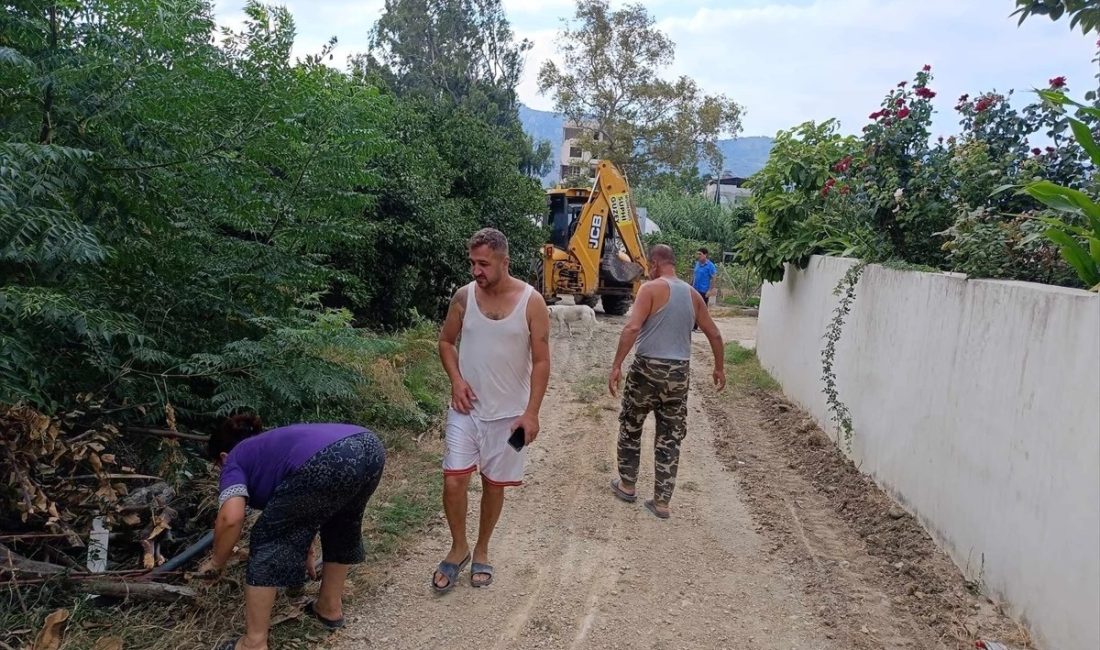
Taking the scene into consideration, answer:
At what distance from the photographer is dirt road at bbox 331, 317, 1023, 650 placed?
407 cm

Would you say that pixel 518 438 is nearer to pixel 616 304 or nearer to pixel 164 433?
pixel 164 433

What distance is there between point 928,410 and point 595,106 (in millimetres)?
36400

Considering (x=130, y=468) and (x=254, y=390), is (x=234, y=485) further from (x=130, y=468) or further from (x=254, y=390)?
(x=254, y=390)

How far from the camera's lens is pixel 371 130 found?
5379 millimetres

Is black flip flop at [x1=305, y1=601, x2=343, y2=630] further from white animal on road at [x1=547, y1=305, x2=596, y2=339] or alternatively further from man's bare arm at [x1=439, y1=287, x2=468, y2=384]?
white animal on road at [x1=547, y1=305, x2=596, y2=339]

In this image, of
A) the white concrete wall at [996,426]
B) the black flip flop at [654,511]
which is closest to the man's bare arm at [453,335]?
the black flip flop at [654,511]

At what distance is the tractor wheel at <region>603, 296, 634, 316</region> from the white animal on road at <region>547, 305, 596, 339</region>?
3.69 metres


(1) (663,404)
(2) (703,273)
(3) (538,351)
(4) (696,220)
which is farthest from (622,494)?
(4) (696,220)

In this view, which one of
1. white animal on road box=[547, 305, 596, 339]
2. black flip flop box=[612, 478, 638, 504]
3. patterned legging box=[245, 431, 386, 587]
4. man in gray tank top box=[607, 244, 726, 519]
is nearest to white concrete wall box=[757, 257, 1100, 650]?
man in gray tank top box=[607, 244, 726, 519]

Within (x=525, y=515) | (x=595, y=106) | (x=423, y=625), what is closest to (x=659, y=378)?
(x=525, y=515)

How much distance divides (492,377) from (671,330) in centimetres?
191

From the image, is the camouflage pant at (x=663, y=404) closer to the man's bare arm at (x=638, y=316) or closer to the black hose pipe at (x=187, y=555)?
the man's bare arm at (x=638, y=316)

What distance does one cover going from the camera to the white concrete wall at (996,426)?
3562mm

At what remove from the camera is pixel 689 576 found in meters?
4.81
